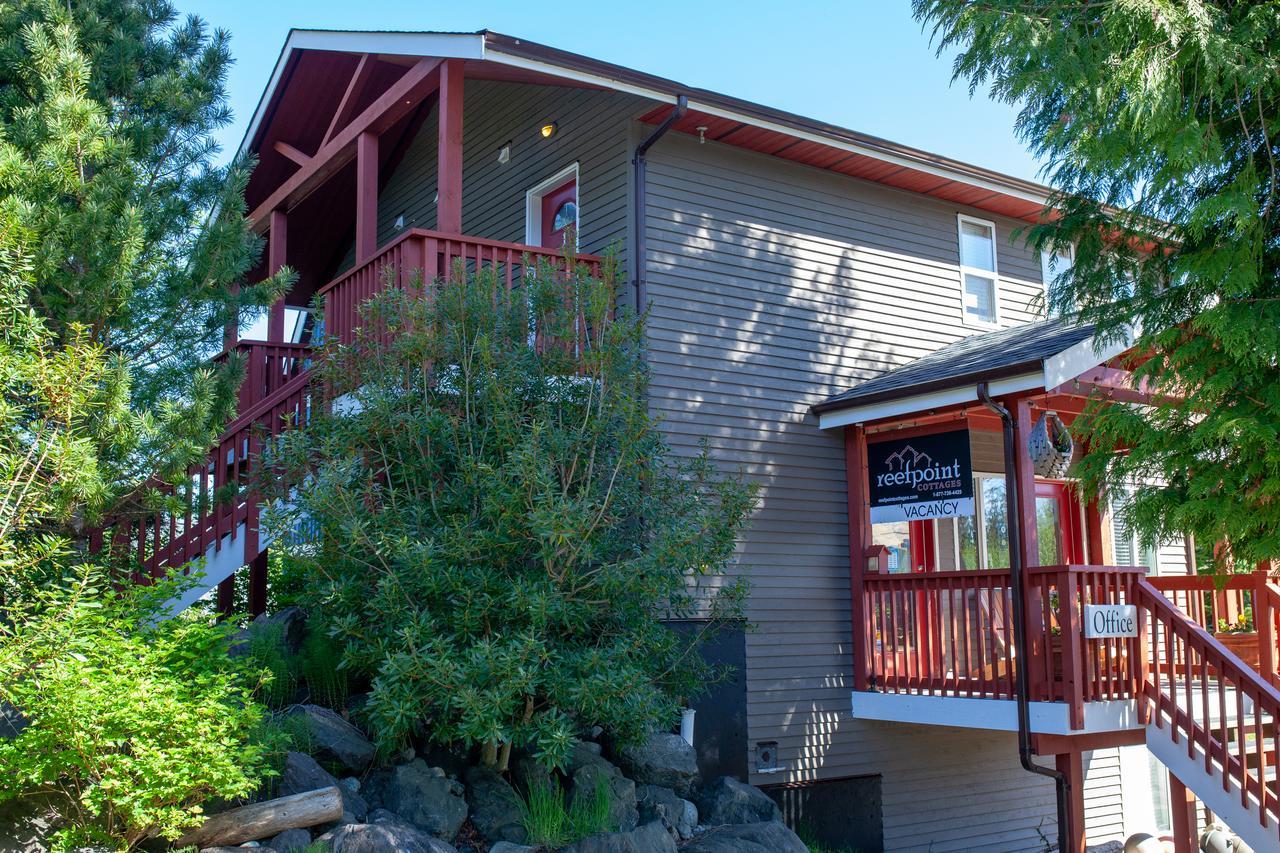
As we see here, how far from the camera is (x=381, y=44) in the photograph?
10.1 metres

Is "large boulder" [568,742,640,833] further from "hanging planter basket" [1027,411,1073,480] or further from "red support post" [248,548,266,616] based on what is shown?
"red support post" [248,548,266,616]

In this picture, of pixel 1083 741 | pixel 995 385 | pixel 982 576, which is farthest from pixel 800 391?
pixel 1083 741

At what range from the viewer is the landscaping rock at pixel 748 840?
786 cm

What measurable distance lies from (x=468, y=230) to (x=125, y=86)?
5112 mm

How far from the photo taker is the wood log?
6.39m

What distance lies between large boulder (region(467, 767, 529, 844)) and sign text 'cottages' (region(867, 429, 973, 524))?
4612 millimetres

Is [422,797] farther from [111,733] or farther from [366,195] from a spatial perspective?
[366,195]

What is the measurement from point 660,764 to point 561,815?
1.44 metres

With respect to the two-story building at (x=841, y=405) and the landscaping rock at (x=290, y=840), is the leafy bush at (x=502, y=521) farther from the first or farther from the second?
the two-story building at (x=841, y=405)

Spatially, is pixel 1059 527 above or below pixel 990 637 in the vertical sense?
above

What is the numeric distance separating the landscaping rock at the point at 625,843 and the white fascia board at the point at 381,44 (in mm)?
6160

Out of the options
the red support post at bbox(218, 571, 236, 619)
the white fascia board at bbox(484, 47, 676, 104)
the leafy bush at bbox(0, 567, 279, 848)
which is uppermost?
the white fascia board at bbox(484, 47, 676, 104)

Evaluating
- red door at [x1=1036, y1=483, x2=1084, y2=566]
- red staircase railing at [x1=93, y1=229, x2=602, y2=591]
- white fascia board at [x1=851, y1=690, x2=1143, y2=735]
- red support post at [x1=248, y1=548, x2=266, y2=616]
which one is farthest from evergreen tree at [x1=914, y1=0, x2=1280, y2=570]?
red support post at [x1=248, y1=548, x2=266, y2=616]

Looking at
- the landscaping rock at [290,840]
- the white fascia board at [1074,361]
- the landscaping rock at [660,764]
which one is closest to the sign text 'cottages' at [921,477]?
the white fascia board at [1074,361]
